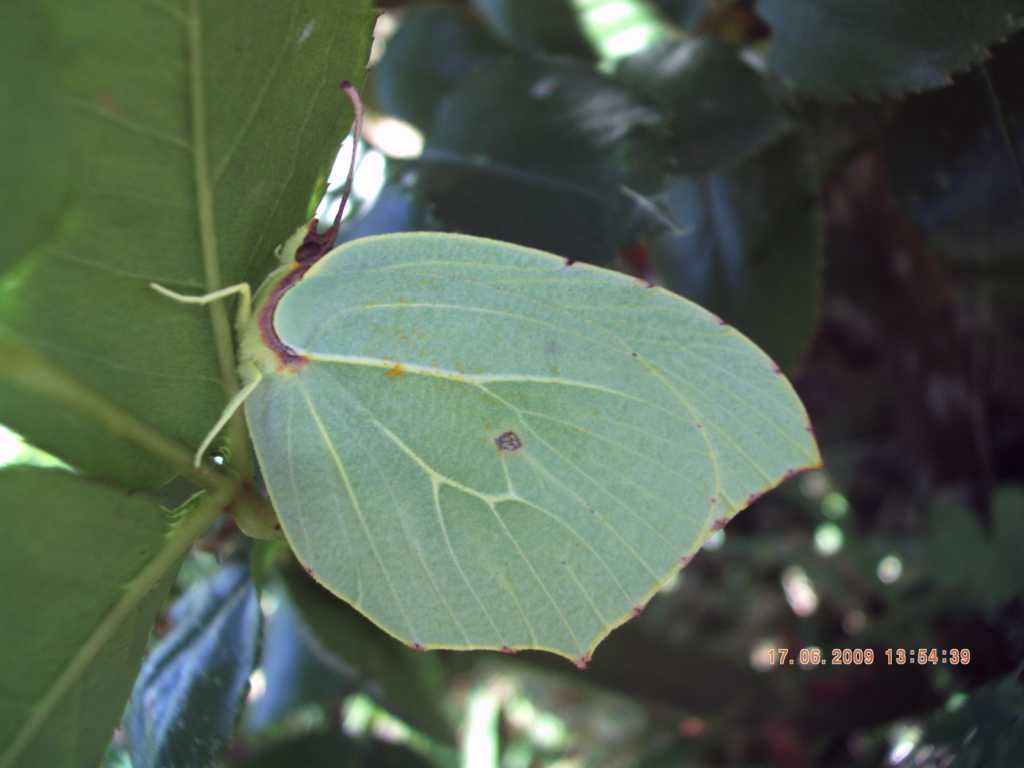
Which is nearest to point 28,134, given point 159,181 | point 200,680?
point 159,181

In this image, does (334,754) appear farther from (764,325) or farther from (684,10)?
(684,10)

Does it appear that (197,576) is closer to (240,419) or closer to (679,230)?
(240,419)

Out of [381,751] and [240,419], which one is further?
[381,751]

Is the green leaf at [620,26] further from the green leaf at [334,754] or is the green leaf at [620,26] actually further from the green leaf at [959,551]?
the green leaf at [334,754]

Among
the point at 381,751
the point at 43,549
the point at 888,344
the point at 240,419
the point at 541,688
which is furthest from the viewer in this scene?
the point at 541,688

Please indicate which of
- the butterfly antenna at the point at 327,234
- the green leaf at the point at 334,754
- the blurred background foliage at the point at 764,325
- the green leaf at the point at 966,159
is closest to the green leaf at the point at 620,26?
the blurred background foliage at the point at 764,325

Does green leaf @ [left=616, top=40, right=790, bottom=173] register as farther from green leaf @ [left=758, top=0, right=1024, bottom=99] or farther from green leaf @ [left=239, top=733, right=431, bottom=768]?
green leaf @ [left=239, top=733, right=431, bottom=768]

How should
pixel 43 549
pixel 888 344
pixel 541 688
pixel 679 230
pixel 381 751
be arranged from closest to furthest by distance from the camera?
pixel 43 549 < pixel 679 230 < pixel 381 751 < pixel 888 344 < pixel 541 688

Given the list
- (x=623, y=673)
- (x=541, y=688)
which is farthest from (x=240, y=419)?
(x=541, y=688)

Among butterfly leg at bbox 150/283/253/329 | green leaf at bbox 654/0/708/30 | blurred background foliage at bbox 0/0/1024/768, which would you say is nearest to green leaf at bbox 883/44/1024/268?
blurred background foliage at bbox 0/0/1024/768
